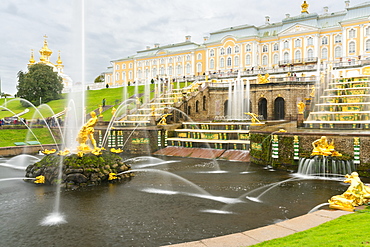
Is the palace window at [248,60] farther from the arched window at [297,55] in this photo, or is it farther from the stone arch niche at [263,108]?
the stone arch niche at [263,108]

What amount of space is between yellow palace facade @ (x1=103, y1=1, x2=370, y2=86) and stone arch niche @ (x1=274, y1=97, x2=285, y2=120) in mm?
14798

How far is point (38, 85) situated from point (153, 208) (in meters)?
63.6

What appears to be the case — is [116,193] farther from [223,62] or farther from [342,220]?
[223,62]

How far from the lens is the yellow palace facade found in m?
59.0

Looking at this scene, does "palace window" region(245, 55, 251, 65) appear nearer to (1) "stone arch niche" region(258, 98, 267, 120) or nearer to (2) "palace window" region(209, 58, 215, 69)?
(2) "palace window" region(209, 58, 215, 69)

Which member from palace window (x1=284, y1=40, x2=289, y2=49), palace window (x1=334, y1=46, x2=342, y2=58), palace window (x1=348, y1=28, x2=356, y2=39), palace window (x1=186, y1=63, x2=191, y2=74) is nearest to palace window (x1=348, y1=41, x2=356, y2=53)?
palace window (x1=348, y1=28, x2=356, y2=39)

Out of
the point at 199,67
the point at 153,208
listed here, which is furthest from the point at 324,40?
the point at 153,208

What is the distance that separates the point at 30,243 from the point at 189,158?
677 inches

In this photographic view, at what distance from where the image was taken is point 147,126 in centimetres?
2970

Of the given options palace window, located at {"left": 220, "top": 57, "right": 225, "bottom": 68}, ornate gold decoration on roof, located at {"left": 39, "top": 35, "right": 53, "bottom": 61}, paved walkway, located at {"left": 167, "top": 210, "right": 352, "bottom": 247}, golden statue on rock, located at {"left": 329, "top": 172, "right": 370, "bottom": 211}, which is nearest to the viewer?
paved walkway, located at {"left": 167, "top": 210, "right": 352, "bottom": 247}

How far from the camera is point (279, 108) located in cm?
3856

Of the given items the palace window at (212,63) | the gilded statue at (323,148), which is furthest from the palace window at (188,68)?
the gilded statue at (323,148)

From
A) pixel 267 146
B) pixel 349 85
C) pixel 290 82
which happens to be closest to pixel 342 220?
pixel 267 146

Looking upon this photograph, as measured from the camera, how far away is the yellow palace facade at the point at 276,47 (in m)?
59.0
